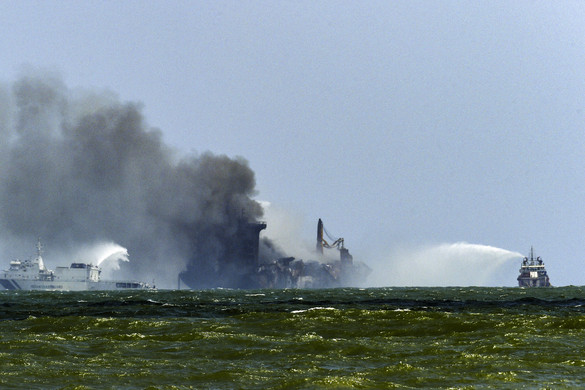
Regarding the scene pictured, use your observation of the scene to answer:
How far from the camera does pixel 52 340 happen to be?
132 ft

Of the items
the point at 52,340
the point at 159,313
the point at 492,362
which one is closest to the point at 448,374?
the point at 492,362

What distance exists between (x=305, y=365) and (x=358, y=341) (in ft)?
25.9

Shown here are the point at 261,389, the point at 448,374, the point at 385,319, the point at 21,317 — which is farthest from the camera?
the point at 21,317

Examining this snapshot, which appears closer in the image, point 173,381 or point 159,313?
point 173,381

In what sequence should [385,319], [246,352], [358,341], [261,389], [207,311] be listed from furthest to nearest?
1. [207,311]
2. [385,319]
3. [358,341]
4. [246,352]
5. [261,389]

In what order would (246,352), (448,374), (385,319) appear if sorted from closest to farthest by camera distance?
(448,374) < (246,352) < (385,319)

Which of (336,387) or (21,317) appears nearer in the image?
(336,387)

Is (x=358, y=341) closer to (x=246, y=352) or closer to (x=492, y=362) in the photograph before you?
(x=246, y=352)

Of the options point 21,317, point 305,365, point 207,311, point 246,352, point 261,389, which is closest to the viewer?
point 261,389

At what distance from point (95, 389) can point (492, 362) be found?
45.2 ft

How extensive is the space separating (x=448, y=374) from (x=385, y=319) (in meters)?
23.6

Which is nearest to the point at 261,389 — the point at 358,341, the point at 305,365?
the point at 305,365

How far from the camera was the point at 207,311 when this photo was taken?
6594cm

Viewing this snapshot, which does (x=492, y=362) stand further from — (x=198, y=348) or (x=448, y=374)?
(x=198, y=348)
